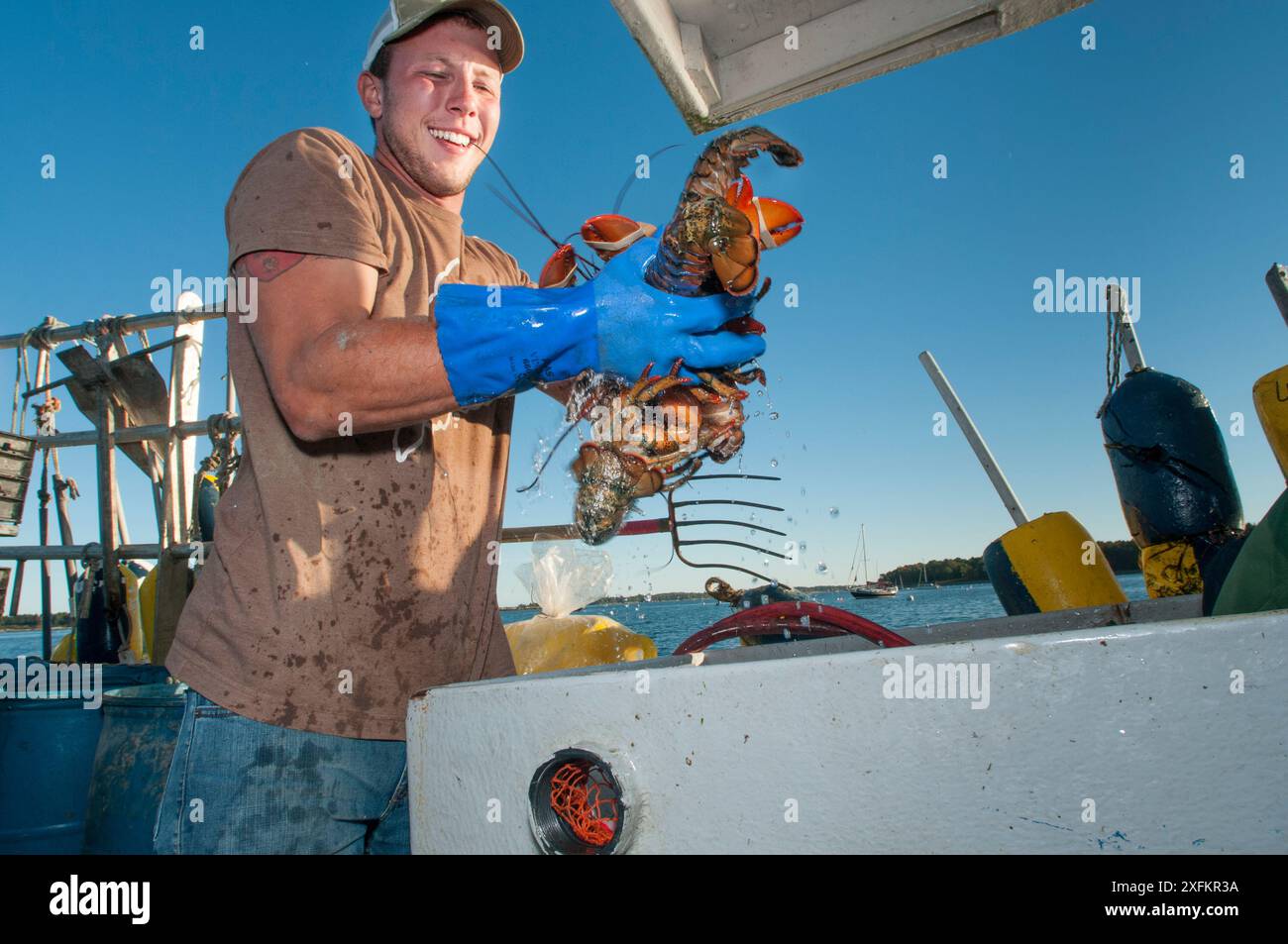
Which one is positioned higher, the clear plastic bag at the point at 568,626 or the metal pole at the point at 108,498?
the metal pole at the point at 108,498

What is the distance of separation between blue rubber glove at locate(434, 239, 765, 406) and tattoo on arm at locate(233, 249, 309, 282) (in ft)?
1.02

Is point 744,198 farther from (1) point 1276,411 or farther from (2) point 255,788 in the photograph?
(1) point 1276,411

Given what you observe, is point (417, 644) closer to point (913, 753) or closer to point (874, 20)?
point (913, 753)

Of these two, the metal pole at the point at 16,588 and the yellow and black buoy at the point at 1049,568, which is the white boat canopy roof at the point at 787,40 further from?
the metal pole at the point at 16,588

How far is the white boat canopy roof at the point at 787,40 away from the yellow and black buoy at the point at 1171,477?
246 centimetres

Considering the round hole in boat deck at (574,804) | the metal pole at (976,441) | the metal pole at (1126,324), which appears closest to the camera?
the round hole in boat deck at (574,804)

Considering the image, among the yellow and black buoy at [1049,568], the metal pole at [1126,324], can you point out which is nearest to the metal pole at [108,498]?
the yellow and black buoy at [1049,568]

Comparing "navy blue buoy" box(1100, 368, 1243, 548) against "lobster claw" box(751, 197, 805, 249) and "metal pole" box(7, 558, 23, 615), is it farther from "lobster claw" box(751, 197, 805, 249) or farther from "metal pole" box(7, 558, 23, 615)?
"metal pole" box(7, 558, 23, 615)

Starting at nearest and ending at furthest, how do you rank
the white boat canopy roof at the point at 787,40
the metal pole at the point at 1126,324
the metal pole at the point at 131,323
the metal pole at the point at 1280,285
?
the white boat canopy roof at the point at 787,40, the metal pole at the point at 1280,285, the metal pole at the point at 131,323, the metal pole at the point at 1126,324

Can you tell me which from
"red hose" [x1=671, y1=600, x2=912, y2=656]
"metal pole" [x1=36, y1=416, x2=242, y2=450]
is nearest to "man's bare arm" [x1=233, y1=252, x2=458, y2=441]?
"red hose" [x1=671, y1=600, x2=912, y2=656]

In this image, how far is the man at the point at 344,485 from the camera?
1355mm

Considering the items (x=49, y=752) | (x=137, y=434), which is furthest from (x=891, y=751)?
(x=137, y=434)

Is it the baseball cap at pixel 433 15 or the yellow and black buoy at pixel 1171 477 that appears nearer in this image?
the baseball cap at pixel 433 15

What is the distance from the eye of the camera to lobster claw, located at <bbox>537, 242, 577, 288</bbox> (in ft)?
6.97
